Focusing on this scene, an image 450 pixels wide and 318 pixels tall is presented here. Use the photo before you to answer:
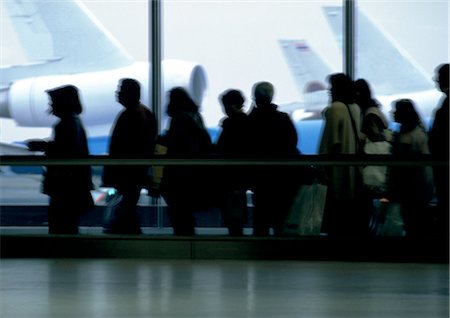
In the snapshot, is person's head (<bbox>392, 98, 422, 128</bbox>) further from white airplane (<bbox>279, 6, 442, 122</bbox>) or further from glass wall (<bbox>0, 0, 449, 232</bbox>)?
glass wall (<bbox>0, 0, 449, 232</bbox>)

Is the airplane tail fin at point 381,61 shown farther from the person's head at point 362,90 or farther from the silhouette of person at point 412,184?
the silhouette of person at point 412,184

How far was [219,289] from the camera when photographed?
10.7 m

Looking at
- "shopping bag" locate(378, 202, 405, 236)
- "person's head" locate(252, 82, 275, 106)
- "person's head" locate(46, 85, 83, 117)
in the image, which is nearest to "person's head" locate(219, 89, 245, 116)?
"person's head" locate(252, 82, 275, 106)

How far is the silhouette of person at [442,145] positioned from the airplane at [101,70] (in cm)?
34

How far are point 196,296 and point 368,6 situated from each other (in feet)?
15.8

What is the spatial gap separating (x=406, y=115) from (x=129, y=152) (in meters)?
2.90

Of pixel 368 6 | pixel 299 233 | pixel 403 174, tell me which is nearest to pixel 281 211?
pixel 299 233

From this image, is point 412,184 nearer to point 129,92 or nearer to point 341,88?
point 341,88

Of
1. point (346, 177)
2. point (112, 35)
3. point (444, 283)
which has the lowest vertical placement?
point (444, 283)

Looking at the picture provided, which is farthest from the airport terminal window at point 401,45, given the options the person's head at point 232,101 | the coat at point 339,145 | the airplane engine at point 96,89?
the airplane engine at point 96,89

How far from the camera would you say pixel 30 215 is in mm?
14055

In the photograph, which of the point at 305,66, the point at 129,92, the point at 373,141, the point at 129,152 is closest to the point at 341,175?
the point at 373,141

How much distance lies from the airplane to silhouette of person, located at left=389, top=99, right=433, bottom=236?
50 centimetres

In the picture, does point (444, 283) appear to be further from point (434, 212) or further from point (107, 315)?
point (107, 315)
